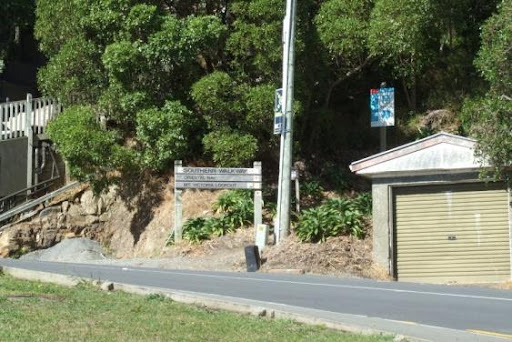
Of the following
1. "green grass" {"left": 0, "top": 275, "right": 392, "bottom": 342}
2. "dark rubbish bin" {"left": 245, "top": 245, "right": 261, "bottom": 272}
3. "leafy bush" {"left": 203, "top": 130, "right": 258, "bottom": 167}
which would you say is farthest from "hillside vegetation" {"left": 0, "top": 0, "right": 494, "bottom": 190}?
"green grass" {"left": 0, "top": 275, "right": 392, "bottom": 342}

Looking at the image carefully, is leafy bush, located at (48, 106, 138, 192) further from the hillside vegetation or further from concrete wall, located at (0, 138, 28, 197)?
concrete wall, located at (0, 138, 28, 197)

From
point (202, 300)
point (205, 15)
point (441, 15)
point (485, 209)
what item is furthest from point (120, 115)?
point (202, 300)

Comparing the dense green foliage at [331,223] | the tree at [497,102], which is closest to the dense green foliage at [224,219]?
the dense green foliage at [331,223]

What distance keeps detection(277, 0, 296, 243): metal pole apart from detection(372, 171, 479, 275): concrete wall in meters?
2.51

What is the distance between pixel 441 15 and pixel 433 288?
9.59 metres

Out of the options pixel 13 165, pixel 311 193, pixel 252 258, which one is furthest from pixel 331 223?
pixel 13 165

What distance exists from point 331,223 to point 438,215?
3.00 m

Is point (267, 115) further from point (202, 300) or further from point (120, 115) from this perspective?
point (202, 300)

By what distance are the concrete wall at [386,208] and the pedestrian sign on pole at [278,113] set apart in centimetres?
309

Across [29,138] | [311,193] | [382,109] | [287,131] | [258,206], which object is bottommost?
[258,206]

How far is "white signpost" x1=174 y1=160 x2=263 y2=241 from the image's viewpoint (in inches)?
903

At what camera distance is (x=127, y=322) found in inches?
346

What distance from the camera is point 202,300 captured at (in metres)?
10.7

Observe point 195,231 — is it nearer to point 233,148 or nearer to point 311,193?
point 233,148
